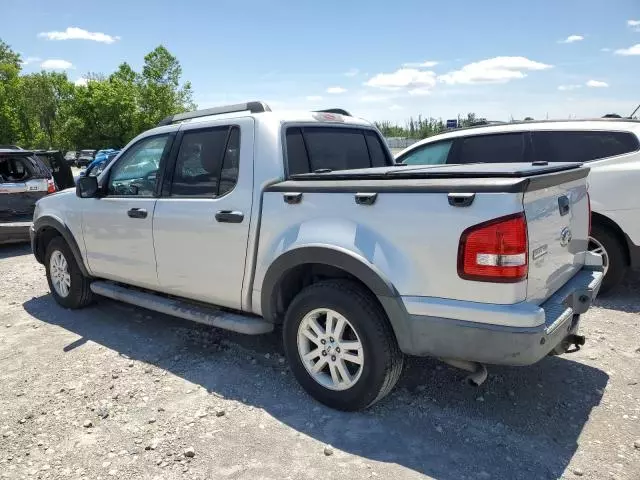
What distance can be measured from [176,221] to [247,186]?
0.76m

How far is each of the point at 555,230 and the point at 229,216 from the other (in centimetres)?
209

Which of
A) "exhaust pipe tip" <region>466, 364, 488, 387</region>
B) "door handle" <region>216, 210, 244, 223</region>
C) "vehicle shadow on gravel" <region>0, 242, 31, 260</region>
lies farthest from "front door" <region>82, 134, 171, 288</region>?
"vehicle shadow on gravel" <region>0, 242, 31, 260</region>

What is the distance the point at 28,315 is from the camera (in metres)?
5.41

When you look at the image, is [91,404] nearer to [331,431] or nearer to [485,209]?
[331,431]

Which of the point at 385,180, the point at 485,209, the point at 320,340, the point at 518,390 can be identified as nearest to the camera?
the point at 485,209

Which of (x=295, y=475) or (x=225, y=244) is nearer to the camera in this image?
(x=295, y=475)

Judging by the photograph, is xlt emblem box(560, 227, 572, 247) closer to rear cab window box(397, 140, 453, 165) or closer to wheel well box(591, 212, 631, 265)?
wheel well box(591, 212, 631, 265)

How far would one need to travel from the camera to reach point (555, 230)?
2877 mm

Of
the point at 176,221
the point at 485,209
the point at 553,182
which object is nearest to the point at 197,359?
the point at 176,221

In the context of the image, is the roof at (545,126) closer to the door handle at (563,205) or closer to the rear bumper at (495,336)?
the door handle at (563,205)

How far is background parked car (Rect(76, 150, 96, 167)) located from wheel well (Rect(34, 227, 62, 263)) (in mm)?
38475

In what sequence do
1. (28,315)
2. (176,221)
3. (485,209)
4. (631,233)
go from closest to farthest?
(485,209)
(176,221)
(631,233)
(28,315)

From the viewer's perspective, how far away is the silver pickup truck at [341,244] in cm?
254

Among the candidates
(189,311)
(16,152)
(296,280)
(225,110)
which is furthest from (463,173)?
(16,152)
